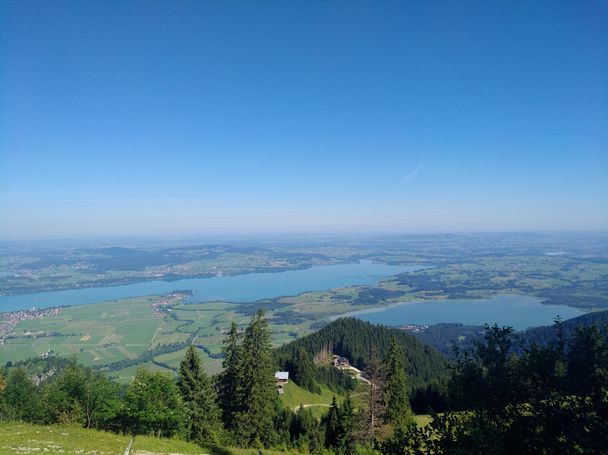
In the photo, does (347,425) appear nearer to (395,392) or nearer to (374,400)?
(374,400)

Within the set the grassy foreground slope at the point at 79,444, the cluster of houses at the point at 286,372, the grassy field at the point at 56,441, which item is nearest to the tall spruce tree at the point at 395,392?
the grassy foreground slope at the point at 79,444

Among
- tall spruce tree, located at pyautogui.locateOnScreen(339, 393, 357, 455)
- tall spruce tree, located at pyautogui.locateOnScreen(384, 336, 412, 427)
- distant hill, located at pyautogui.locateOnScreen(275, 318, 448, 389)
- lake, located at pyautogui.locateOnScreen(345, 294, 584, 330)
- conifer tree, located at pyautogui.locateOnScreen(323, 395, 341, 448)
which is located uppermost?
tall spruce tree, located at pyautogui.locateOnScreen(384, 336, 412, 427)

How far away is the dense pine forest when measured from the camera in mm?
8578

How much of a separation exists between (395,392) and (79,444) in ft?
81.6

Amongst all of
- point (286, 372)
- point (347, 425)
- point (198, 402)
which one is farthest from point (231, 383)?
point (286, 372)

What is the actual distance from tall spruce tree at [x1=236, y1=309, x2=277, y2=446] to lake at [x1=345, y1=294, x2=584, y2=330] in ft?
367

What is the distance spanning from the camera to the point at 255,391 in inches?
1181

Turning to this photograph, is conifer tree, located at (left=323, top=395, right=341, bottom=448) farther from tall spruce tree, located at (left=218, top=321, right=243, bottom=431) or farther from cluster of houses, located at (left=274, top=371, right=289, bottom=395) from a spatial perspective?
cluster of houses, located at (left=274, top=371, right=289, bottom=395)

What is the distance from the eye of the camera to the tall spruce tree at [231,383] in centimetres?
3073

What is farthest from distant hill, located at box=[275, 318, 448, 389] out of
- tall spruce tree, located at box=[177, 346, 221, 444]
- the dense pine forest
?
tall spruce tree, located at box=[177, 346, 221, 444]

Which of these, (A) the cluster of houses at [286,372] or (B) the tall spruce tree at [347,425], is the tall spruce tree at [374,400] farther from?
(A) the cluster of houses at [286,372]

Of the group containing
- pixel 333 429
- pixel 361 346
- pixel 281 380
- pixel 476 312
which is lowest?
pixel 476 312

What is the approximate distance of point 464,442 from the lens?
7977 millimetres

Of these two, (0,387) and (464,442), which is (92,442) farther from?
(0,387)
